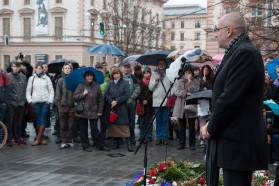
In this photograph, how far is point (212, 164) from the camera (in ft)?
12.8

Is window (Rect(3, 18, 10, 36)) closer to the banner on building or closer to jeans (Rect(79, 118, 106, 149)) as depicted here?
the banner on building

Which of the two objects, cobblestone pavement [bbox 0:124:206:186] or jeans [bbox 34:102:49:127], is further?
jeans [bbox 34:102:49:127]

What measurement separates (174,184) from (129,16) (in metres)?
34.8

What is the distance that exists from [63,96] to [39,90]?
0.65 m

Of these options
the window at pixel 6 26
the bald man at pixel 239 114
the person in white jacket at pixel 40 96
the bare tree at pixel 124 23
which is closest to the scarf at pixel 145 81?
the person in white jacket at pixel 40 96

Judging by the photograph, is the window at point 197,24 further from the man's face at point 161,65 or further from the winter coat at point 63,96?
the winter coat at point 63,96

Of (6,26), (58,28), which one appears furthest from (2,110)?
(6,26)

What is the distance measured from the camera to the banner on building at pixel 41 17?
5759cm

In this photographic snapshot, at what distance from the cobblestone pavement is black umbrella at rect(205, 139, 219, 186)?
3.15 m

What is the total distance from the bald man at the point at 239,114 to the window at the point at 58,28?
54383mm

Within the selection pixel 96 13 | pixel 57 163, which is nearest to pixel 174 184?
pixel 57 163

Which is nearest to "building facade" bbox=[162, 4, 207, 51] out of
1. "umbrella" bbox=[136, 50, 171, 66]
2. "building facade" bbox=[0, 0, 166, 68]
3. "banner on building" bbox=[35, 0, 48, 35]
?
"building facade" bbox=[0, 0, 166, 68]

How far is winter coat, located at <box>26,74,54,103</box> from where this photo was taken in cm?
1086

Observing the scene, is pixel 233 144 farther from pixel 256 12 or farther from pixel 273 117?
pixel 256 12
